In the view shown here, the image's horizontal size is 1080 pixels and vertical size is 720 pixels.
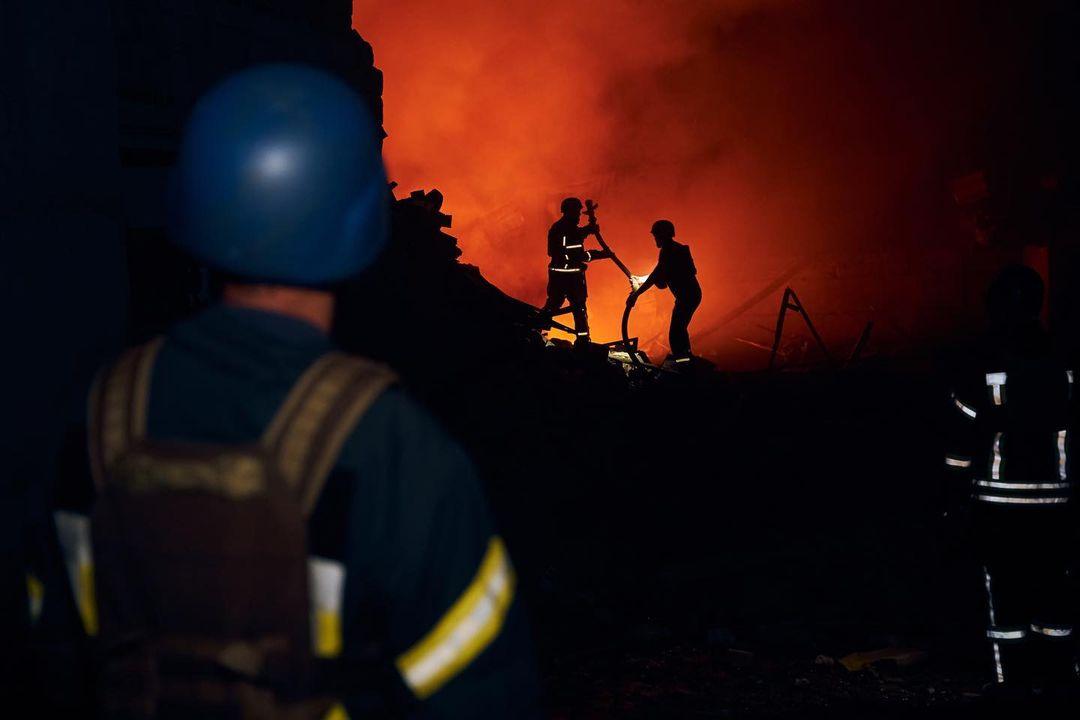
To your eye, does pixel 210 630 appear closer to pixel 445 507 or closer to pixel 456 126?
pixel 445 507

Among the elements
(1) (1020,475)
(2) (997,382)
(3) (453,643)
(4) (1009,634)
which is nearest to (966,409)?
(2) (997,382)

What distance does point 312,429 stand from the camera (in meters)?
1.19

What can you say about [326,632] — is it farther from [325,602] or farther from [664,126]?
[664,126]

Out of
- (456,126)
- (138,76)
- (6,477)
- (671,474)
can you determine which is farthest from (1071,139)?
(6,477)

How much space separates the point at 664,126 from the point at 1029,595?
19.8 m

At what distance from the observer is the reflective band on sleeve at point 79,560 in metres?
1.33

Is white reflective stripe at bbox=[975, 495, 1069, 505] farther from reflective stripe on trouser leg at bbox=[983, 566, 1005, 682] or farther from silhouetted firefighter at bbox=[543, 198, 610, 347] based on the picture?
silhouetted firefighter at bbox=[543, 198, 610, 347]

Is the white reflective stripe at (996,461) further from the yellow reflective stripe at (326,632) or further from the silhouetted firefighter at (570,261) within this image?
the silhouetted firefighter at (570,261)

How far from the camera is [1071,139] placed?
18.6 metres

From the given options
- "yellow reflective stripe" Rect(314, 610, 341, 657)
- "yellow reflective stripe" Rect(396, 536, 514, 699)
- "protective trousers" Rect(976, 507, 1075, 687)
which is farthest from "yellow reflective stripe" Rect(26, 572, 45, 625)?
"protective trousers" Rect(976, 507, 1075, 687)

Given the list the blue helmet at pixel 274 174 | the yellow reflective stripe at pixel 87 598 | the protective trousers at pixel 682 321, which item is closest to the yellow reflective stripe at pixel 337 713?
the yellow reflective stripe at pixel 87 598

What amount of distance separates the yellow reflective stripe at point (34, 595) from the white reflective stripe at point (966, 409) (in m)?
4.00

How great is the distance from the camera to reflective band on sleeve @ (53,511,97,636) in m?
1.33

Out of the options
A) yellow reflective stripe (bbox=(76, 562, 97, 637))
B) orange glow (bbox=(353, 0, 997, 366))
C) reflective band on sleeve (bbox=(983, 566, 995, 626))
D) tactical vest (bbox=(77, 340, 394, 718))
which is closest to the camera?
tactical vest (bbox=(77, 340, 394, 718))
